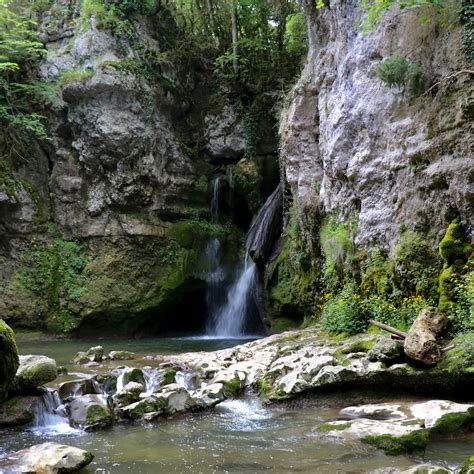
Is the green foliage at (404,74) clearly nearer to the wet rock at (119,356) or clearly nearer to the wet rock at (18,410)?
the wet rock at (119,356)

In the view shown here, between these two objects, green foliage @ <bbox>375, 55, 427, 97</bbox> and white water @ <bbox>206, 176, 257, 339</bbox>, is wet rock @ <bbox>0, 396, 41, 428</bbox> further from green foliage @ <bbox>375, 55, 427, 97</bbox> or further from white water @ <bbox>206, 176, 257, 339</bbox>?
white water @ <bbox>206, 176, 257, 339</bbox>

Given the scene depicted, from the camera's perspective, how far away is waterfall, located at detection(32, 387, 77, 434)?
5969mm

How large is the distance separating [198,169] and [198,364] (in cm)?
1155

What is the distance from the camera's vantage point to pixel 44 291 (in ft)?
56.7

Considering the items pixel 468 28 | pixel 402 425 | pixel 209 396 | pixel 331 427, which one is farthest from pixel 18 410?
pixel 468 28

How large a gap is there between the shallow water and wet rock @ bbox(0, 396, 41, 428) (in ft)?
0.60

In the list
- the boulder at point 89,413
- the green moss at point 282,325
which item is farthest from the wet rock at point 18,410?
the green moss at point 282,325

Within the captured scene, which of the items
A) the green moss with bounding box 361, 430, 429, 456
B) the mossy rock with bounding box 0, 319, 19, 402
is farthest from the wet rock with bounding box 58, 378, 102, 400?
the green moss with bounding box 361, 430, 429, 456

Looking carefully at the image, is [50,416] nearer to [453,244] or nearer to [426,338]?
[426,338]

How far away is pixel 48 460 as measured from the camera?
4199mm

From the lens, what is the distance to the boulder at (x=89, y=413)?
5895mm

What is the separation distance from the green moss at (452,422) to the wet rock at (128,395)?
4017 mm

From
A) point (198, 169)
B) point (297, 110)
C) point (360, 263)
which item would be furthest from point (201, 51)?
point (360, 263)

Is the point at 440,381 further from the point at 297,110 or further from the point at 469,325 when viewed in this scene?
the point at 297,110
